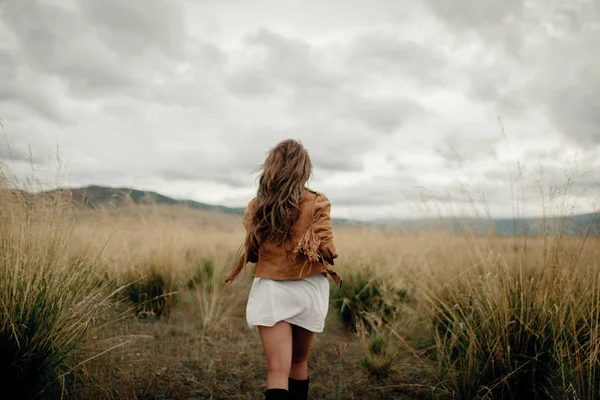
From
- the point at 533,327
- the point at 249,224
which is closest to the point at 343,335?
the point at 533,327

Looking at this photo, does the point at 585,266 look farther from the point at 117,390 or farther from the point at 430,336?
the point at 117,390

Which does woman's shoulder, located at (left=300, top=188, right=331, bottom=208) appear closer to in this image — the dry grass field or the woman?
the woman

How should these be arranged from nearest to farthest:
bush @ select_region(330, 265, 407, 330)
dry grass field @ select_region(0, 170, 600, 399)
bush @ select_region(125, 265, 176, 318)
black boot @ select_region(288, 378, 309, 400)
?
dry grass field @ select_region(0, 170, 600, 399)
black boot @ select_region(288, 378, 309, 400)
bush @ select_region(330, 265, 407, 330)
bush @ select_region(125, 265, 176, 318)

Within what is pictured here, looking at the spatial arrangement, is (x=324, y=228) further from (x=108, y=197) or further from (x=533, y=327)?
(x=108, y=197)

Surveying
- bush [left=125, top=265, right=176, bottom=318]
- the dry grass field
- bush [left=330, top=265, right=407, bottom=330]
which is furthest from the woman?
bush [left=125, top=265, right=176, bottom=318]

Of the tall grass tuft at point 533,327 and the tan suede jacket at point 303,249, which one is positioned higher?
the tan suede jacket at point 303,249

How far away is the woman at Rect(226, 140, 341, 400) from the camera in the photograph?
8.47ft

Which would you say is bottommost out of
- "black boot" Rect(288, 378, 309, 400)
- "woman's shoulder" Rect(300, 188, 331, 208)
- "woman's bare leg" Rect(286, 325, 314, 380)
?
"black boot" Rect(288, 378, 309, 400)

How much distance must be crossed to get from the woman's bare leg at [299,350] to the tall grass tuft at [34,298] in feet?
4.67

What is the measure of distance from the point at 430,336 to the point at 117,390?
2974mm

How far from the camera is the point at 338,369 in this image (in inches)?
159

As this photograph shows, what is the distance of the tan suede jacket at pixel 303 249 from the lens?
259cm

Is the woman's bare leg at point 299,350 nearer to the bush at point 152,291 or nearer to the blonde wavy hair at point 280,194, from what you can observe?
the blonde wavy hair at point 280,194

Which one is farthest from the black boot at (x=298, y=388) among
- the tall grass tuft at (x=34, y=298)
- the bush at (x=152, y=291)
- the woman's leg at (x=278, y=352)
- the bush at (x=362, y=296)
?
the bush at (x=152, y=291)
